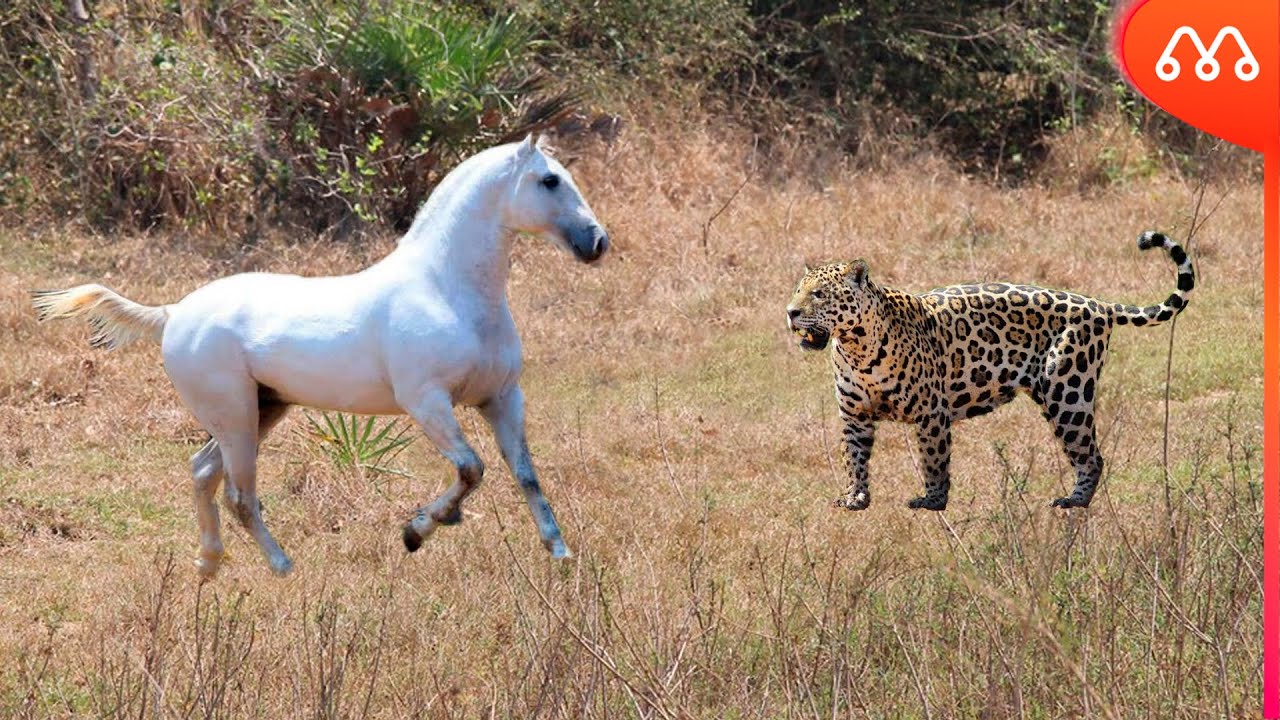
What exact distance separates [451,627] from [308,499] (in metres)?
2.46

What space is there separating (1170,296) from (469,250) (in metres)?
3.01

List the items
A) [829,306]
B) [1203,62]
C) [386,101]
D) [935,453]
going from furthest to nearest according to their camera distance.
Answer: [386,101]
[935,453]
[829,306]
[1203,62]

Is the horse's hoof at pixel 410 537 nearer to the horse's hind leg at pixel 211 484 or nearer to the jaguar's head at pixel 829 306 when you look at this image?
the horse's hind leg at pixel 211 484

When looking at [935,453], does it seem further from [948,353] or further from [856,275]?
[856,275]

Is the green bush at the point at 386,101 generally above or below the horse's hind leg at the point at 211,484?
below

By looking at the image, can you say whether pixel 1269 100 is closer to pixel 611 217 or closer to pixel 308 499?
pixel 308 499

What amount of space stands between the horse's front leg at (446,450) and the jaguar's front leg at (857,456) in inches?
70.2

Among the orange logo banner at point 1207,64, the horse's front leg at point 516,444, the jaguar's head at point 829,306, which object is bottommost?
the horse's front leg at point 516,444

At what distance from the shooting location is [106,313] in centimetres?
735

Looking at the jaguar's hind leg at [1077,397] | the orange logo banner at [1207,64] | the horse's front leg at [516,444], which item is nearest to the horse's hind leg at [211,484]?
the horse's front leg at [516,444]

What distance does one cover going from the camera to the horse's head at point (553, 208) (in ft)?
22.0

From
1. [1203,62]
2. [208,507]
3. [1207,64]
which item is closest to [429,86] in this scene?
[208,507]

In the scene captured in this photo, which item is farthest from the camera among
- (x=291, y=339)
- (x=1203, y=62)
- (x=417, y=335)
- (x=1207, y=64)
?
(x=291, y=339)

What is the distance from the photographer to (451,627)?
237 inches
